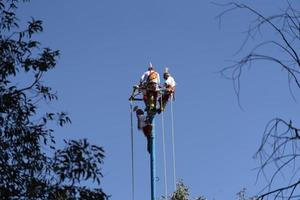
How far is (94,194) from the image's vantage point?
6.70 m

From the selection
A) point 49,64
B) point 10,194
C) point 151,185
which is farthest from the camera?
point 151,185

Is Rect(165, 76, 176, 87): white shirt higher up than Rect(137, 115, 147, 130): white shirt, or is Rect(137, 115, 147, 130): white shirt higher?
Rect(165, 76, 176, 87): white shirt

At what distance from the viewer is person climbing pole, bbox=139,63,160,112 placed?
13820 mm

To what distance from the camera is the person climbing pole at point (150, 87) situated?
13.8 meters

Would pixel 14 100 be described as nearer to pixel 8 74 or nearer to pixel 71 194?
pixel 8 74

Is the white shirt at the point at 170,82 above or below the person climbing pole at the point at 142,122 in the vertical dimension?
above

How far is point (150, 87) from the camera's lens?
45.3 feet

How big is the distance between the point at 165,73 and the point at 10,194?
829 cm

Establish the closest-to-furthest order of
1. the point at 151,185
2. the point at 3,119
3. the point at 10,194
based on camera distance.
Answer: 1. the point at 10,194
2. the point at 3,119
3. the point at 151,185

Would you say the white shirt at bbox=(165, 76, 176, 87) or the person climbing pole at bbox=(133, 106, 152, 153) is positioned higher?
the white shirt at bbox=(165, 76, 176, 87)

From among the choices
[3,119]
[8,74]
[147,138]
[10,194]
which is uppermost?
[147,138]

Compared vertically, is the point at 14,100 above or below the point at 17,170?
above

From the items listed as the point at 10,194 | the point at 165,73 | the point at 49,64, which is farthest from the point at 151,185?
the point at 10,194

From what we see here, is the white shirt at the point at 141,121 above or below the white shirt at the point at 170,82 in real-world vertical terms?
below
